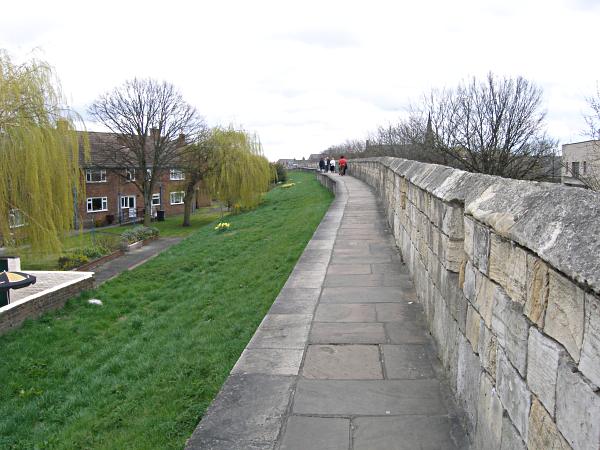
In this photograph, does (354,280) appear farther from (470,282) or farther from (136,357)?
(470,282)

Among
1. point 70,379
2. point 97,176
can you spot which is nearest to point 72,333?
point 70,379

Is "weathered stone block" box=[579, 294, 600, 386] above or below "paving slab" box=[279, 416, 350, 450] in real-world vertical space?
above

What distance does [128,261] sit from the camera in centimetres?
2106

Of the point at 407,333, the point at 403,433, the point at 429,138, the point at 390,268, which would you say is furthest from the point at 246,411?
the point at 429,138

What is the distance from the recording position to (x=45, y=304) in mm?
10633

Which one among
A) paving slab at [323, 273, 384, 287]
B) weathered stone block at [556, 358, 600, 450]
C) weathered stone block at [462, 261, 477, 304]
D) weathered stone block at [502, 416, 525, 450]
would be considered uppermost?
weathered stone block at [462, 261, 477, 304]

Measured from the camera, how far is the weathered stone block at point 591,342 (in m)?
1.51

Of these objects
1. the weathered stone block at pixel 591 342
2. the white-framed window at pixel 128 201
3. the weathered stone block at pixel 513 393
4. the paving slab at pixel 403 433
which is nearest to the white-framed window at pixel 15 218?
the paving slab at pixel 403 433

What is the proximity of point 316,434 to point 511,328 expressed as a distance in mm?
1380

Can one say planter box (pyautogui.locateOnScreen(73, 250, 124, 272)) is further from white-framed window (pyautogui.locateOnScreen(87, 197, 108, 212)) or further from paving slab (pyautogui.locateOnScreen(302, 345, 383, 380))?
white-framed window (pyautogui.locateOnScreen(87, 197, 108, 212))

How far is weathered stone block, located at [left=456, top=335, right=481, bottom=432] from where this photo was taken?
292 cm

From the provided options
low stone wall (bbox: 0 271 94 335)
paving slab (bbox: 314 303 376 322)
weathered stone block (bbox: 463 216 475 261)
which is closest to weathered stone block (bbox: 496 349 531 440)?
weathered stone block (bbox: 463 216 475 261)

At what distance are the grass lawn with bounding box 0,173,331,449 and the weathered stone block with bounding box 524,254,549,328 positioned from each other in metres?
2.42

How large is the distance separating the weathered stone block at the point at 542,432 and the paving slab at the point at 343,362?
6.14 feet
